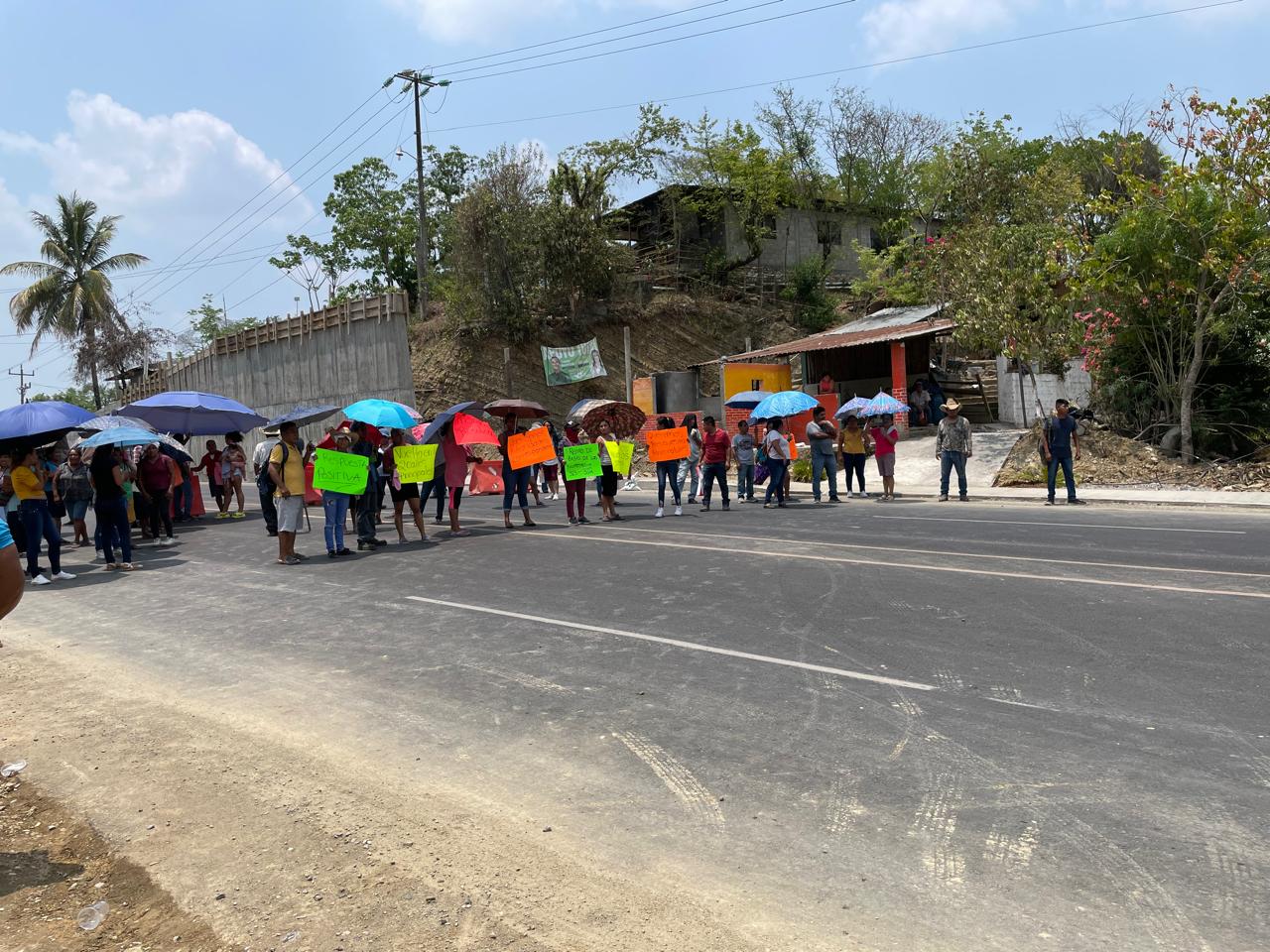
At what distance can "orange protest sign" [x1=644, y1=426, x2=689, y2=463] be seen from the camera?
18786 millimetres

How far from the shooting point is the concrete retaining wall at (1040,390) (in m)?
27.0

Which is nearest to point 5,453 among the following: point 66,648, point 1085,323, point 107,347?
point 66,648

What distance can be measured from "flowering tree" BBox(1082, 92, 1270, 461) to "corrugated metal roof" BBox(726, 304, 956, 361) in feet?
21.7

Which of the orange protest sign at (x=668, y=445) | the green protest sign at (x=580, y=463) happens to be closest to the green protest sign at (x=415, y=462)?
the green protest sign at (x=580, y=463)

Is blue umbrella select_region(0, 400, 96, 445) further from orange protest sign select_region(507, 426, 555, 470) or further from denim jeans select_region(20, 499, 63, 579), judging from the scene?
orange protest sign select_region(507, 426, 555, 470)

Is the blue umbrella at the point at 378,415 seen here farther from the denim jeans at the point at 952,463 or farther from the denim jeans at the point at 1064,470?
the denim jeans at the point at 1064,470

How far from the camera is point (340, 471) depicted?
13242mm

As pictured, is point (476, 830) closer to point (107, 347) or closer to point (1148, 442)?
point (1148, 442)

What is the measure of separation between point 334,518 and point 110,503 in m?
3.14

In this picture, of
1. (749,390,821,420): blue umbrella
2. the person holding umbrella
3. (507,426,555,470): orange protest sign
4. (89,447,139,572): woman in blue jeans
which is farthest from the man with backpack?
(89,447,139,572): woman in blue jeans

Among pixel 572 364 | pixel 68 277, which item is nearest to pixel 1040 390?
pixel 572 364

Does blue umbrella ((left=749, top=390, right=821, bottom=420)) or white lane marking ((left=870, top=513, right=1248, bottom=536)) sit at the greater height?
blue umbrella ((left=749, top=390, right=821, bottom=420))

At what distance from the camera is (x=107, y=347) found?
54500mm

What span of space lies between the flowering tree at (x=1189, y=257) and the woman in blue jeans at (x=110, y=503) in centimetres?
2002
